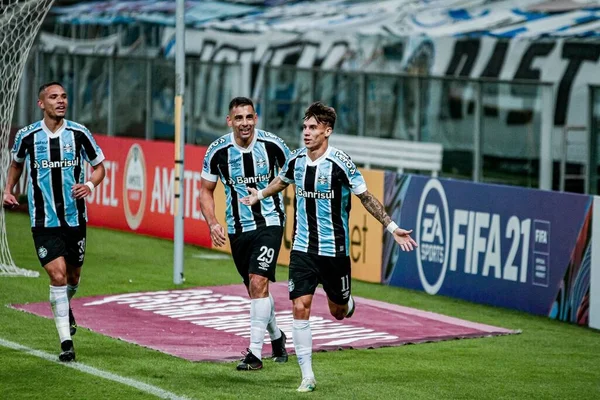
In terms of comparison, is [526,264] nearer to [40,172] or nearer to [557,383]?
[557,383]

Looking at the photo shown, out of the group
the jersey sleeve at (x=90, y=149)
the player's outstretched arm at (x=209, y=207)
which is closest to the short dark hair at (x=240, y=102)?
the player's outstretched arm at (x=209, y=207)

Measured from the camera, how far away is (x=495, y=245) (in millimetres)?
14086

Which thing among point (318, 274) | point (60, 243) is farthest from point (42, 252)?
point (318, 274)

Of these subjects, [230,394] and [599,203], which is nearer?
[230,394]

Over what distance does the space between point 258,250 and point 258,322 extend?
0.60 m

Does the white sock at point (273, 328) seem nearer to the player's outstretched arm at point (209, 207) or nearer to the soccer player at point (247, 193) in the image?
the soccer player at point (247, 193)

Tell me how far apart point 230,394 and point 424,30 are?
15.4 metres

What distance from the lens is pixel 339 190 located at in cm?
951

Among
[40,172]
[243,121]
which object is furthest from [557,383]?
[40,172]

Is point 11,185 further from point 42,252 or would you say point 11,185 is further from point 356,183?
point 356,183

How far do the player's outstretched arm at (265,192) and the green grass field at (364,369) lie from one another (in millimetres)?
1351

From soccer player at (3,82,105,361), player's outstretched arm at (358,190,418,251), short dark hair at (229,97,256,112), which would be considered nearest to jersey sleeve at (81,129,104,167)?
soccer player at (3,82,105,361)

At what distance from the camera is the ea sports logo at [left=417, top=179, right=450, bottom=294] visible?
48.4 ft

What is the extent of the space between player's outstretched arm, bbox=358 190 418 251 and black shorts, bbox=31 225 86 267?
270 cm
